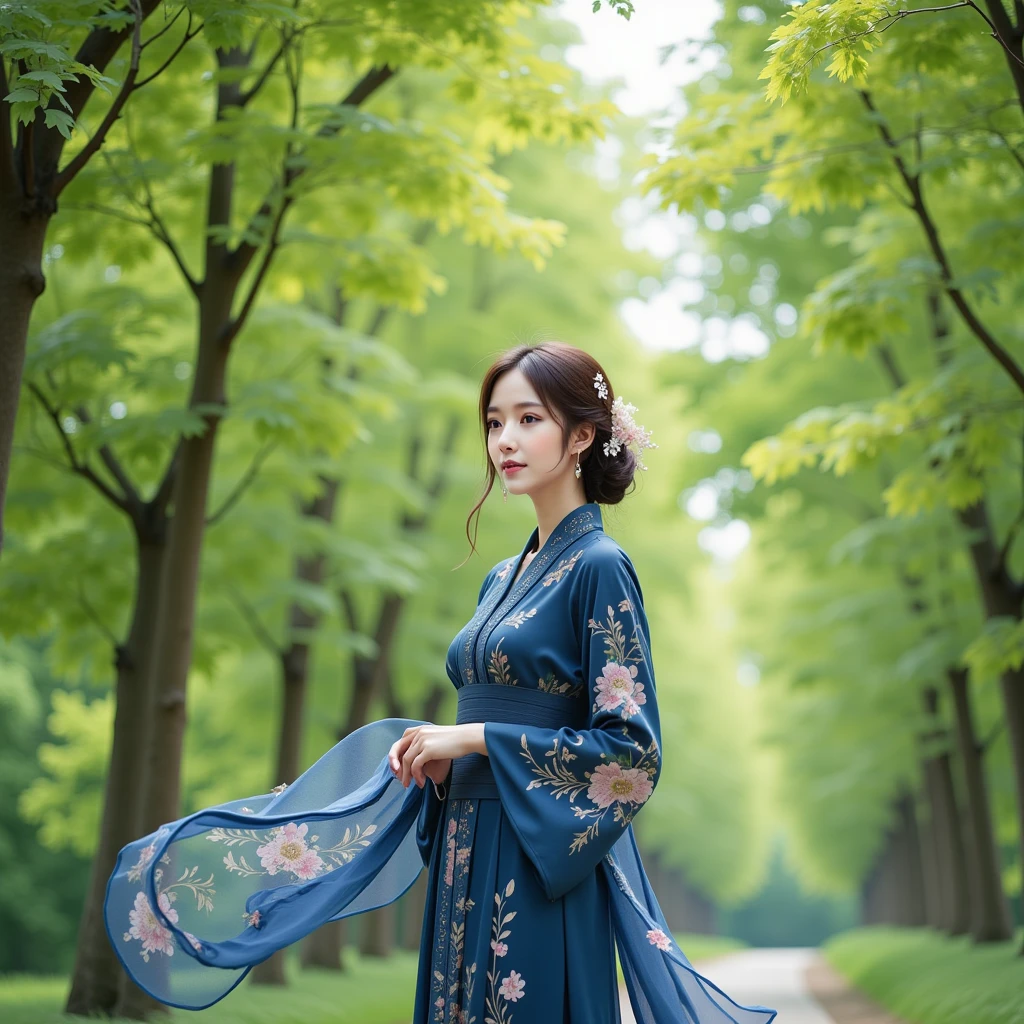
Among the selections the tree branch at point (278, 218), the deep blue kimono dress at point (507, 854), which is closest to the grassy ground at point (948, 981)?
the deep blue kimono dress at point (507, 854)

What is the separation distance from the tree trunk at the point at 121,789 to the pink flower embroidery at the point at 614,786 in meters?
4.12

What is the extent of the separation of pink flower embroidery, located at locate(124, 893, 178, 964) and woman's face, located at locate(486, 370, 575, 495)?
1.32 metres

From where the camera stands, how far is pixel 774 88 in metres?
3.90

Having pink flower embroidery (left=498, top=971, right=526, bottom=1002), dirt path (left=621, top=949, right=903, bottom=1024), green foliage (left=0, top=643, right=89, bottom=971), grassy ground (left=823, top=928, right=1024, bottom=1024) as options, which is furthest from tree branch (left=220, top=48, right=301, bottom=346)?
green foliage (left=0, top=643, right=89, bottom=971)

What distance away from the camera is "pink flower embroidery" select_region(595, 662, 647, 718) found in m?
2.59

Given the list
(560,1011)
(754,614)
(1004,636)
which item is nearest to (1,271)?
(560,1011)

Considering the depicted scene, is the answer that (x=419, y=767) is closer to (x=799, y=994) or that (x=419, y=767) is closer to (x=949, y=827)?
(x=949, y=827)

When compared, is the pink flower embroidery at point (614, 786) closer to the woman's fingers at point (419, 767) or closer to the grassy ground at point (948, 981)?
the woman's fingers at point (419, 767)

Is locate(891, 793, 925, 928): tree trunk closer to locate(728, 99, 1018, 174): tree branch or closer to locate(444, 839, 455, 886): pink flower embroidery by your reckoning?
locate(728, 99, 1018, 174): tree branch

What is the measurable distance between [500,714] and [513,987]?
1.96ft

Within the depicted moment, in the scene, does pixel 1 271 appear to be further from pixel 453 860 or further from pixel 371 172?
pixel 453 860

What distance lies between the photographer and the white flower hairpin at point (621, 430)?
3000 mm

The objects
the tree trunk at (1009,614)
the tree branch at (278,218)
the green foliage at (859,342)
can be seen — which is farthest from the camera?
the tree trunk at (1009,614)

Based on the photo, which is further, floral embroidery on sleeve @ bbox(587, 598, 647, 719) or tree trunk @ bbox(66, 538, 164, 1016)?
tree trunk @ bbox(66, 538, 164, 1016)
